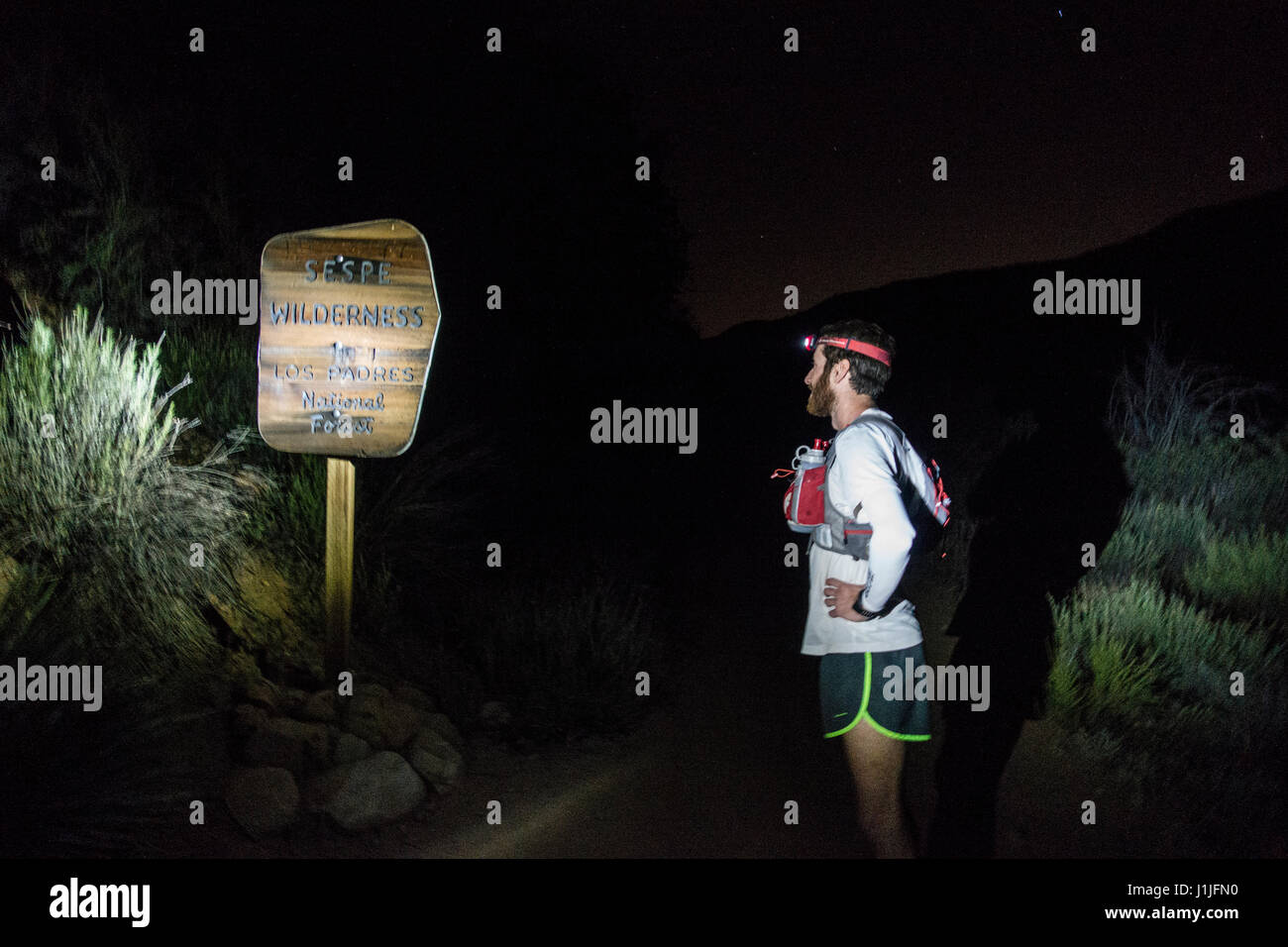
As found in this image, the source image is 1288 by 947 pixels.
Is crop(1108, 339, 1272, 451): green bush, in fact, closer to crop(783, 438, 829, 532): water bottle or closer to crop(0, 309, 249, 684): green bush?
crop(783, 438, 829, 532): water bottle

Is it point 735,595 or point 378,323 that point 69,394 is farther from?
point 735,595

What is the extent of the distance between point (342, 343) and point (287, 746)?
2.12 meters

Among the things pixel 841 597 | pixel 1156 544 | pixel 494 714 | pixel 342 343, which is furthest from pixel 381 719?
pixel 1156 544

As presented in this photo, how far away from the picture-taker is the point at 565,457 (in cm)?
1083

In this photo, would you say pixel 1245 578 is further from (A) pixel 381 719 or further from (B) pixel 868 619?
(A) pixel 381 719

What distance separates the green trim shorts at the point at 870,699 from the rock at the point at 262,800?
8.12ft

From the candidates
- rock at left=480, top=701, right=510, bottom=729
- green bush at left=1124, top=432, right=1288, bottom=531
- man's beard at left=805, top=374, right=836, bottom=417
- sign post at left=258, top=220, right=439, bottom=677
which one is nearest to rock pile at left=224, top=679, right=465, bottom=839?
rock at left=480, top=701, right=510, bottom=729

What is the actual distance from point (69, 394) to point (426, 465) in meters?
2.50

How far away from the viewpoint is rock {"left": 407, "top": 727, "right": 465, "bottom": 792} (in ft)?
16.4

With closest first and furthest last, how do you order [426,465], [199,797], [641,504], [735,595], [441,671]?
[199,797] < [441,671] < [426,465] < [735,595] < [641,504]

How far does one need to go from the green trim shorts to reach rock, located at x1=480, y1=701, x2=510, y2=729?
252cm

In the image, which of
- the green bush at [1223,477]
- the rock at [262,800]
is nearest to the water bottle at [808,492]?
the rock at [262,800]
